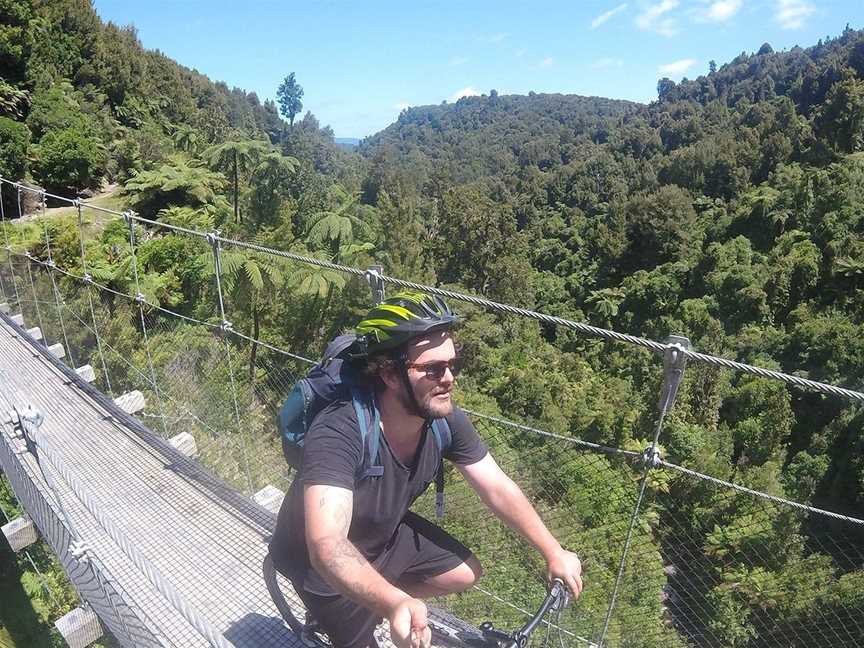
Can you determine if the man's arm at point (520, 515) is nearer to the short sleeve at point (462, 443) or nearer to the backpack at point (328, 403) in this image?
the short sleeve at point (462, 443)

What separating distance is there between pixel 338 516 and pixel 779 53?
100 metres

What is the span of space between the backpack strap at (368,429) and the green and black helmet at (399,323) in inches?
4.0

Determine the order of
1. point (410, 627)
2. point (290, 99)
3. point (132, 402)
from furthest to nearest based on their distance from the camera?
point (290, 99)
point (132, 402)
point (410, 627)

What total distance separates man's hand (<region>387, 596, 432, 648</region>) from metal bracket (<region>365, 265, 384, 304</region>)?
3.55ft

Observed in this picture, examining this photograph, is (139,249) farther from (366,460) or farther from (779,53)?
(779,53)

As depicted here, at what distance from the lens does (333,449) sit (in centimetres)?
119

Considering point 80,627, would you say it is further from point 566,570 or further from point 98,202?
point 98,202

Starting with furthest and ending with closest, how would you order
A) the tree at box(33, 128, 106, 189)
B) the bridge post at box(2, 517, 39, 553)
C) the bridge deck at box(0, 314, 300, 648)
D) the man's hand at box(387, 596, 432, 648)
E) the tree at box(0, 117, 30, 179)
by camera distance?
the tree at box(33, 128, 106, 189), the tree at box(0, 117, 30, 179), the bridge post at box(2, 517, 39, 553), the bridge deck at box(0, 314, 300, 648), the man's hand at box(387, 596, 432, 648)

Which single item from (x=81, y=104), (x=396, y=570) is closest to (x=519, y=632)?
(x=396, y=570)

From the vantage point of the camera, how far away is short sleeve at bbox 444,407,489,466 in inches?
57.1

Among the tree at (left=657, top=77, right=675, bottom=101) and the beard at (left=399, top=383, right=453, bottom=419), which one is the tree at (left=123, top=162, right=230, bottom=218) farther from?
the tree at (left=657, top=77, right=675, bottom=101)

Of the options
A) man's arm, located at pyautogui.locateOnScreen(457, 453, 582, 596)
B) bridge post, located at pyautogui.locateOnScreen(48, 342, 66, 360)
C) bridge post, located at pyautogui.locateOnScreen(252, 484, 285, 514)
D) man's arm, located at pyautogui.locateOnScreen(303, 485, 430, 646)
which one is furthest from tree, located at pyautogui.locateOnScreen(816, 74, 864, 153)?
man's arm, located at pyautogui.locateOnScreen(303, 485, 430, 646)

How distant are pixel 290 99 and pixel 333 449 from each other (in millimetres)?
78429

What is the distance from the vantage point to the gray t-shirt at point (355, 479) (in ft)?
3.90
